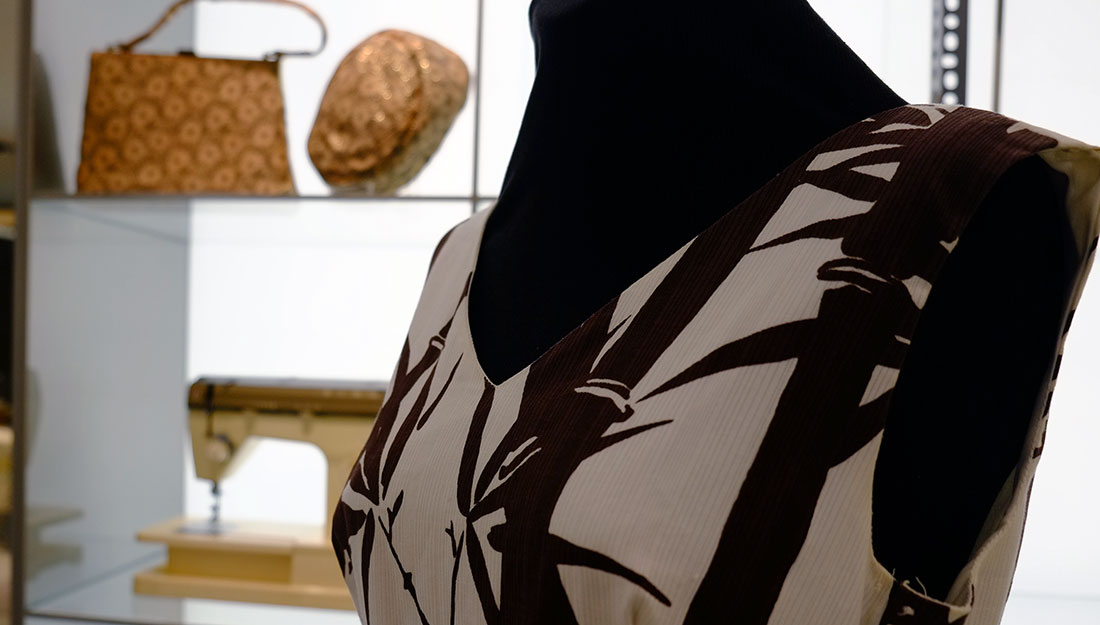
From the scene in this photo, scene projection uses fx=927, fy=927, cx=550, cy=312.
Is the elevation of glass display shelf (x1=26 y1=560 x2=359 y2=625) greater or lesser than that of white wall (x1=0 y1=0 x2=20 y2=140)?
lesser

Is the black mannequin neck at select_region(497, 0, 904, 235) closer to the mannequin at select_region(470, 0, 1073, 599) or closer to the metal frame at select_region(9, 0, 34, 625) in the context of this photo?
the mannequin at select_region(470, 0, 1073, 599)

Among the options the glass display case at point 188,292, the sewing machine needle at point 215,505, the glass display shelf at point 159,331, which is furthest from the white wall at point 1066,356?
the sewing machine needle at point 215,505


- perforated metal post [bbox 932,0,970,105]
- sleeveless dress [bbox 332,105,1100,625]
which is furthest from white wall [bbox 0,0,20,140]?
perforated metal post [bbox 932,0,970,105]

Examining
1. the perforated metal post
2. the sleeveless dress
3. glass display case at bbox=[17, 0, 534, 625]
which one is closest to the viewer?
the sleeveless dress

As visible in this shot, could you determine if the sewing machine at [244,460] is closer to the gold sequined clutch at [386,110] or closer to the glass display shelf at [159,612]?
the glass display shelf at [159,612]

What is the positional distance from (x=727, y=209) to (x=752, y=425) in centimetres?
16

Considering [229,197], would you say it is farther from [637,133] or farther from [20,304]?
[637,133]

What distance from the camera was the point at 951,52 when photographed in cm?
118

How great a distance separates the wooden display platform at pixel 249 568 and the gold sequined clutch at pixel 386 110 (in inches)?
21.0

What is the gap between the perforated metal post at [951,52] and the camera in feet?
3.85

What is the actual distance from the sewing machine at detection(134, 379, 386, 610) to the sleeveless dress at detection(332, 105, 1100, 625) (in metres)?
0.78

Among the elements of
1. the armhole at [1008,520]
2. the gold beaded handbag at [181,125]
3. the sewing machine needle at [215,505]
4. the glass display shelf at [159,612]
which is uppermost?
the gold beaded handbag at [181,125]

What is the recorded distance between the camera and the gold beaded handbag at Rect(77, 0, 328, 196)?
1391 millimetres

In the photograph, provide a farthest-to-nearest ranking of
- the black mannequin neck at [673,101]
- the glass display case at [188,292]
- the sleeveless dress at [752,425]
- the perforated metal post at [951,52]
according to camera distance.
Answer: the glass display case at [188,292] → the perforated metal post at [951,52] → the black mannequin neck at [673,101] → the sleeveless dress at [752,425]
